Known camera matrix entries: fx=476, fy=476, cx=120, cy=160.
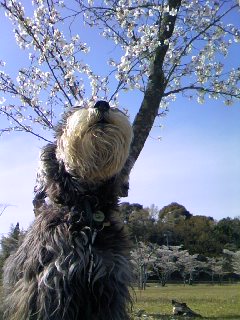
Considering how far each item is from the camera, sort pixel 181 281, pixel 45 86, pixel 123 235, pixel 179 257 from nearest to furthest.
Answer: pixel 123 235, pixel 45 86, pixel 179 257, pixel 181 281

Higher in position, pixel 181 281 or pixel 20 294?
pixel 181 281

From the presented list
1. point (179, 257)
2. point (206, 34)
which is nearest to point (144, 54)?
point (206, 34)

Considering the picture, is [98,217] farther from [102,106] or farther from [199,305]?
[199,305]

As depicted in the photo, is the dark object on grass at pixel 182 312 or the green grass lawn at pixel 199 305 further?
the green grass lawn at pixel 199 305

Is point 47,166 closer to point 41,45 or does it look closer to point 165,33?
point 165,33

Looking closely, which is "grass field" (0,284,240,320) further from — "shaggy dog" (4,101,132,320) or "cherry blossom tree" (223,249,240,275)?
"cherry blossom tree" (223,249,240,275)

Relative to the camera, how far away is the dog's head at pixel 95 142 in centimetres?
315

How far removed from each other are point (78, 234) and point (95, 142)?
614mm

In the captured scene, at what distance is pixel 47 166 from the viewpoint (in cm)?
334

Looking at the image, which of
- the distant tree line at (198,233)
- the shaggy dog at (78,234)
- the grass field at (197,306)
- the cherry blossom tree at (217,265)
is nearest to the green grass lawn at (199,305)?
the grass field at (197,306)

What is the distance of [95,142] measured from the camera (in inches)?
125

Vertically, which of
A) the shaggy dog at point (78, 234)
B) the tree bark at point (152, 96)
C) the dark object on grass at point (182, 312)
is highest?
the tree bark at point (152, 96)

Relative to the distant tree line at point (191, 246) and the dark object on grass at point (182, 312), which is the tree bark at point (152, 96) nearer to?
the dark object on grass at point (182, 312)

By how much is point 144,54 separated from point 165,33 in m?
0.55
